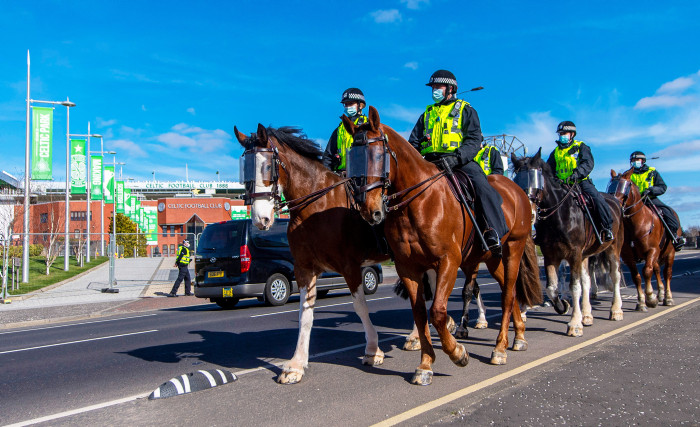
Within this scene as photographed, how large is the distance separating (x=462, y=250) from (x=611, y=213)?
4762mm

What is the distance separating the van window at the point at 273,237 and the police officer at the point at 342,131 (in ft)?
22.7

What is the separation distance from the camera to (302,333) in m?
5.53

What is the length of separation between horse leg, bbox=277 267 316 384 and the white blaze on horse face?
0.88m

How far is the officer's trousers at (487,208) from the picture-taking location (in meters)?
5.61

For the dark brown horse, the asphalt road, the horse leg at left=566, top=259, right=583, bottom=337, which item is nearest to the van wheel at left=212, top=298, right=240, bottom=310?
the asphalt road

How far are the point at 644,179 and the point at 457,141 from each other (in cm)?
761

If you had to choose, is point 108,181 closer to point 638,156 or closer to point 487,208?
point 638,156

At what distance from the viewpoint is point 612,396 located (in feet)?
15.0

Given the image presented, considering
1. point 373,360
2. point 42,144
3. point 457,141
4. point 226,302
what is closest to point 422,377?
point 373,360

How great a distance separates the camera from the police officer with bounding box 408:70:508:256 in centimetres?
563

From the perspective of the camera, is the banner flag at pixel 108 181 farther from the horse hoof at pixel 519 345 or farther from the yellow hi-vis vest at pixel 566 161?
the horse hoof at pixel 519 345

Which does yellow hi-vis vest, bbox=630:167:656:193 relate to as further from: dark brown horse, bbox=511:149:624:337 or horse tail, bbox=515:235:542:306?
horse tail, bbox=515:235:542:306

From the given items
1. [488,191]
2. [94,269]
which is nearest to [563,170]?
[488,191]

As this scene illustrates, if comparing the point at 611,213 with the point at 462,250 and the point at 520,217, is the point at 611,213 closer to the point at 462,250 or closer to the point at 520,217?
the point at 520,217
